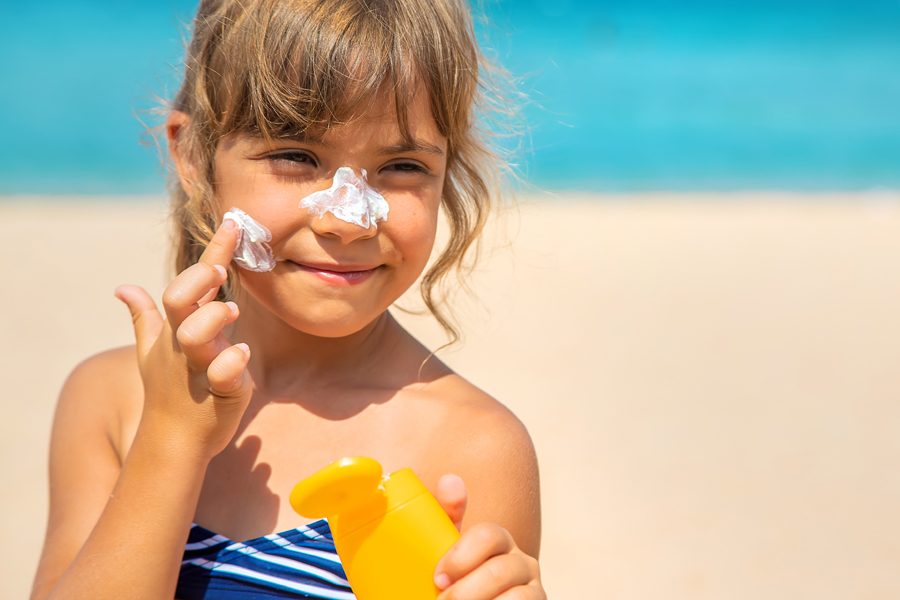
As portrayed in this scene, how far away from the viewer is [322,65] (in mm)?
1746

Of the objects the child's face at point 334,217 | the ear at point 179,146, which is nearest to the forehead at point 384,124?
the child's face at point 334,217

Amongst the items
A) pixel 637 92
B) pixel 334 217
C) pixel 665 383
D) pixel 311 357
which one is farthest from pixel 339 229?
pixel 637 92

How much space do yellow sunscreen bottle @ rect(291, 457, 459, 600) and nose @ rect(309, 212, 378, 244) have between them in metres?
0.55

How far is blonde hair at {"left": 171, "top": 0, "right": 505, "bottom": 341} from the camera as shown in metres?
1.75

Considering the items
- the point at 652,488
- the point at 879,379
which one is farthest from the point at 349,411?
the point at 879,379

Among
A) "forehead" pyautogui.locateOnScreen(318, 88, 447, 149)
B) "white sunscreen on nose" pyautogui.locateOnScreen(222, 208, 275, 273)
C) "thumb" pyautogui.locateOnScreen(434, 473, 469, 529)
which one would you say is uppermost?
"forehead" pyautogui.locateOnScreen(318, 88, 447, 149)

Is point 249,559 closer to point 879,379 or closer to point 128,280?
point 879,379

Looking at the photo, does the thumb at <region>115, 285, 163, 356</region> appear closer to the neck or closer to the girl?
the girl

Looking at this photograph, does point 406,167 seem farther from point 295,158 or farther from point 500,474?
point 500,474

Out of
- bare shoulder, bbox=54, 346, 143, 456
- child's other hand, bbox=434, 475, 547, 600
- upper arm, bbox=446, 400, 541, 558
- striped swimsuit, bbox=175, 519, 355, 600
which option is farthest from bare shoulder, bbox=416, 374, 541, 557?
bare shoulder, bbox=54, 346, 143, 456

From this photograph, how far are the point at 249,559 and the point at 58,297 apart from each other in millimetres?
5547

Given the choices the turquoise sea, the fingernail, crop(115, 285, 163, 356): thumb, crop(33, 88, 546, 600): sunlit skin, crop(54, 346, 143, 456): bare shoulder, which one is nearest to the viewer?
the fingernail

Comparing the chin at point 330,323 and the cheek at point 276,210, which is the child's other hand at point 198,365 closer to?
the cheek at point 276,210

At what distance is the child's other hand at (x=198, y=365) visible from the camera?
1500mm
